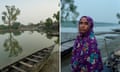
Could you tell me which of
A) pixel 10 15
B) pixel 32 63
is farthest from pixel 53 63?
pixel 10 15

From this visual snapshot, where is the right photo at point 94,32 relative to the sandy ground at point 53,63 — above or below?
above

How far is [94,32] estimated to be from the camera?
190cm

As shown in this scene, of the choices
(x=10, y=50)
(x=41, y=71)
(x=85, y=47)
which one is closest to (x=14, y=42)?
(x=10, y=50)

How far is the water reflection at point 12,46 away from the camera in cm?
199

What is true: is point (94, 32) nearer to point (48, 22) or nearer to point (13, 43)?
point (48, 22)

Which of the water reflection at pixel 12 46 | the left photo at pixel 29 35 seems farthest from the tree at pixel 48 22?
the water reflection at pixel 12 46

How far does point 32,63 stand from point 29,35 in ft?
0.89

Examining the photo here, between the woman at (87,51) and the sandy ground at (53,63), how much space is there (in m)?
0.26

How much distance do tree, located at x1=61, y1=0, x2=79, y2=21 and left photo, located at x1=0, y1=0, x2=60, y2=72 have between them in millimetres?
50

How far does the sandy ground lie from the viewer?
1975mm

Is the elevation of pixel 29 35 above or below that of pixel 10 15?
below

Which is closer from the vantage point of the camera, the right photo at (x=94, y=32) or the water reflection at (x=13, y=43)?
the right photo at (x=94, y=32)

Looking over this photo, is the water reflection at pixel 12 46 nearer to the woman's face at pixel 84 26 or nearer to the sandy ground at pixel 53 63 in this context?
the sandy ground at pixel 53 63

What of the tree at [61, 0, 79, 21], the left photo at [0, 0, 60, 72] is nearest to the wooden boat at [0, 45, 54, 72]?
the left photo at [0, 0, 60, 72]
